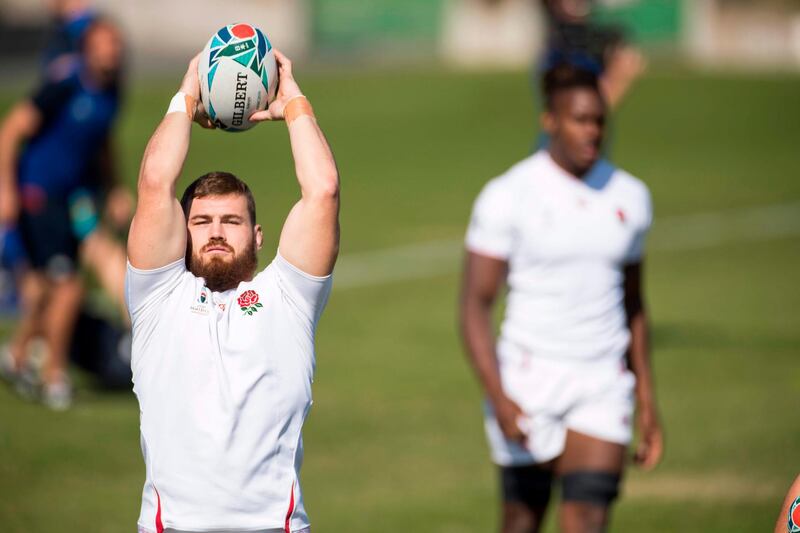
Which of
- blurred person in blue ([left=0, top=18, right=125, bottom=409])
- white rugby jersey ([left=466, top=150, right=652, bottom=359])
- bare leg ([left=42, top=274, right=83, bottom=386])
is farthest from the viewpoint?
bare leg ([left=42, top=274, right=83, bottom=386])

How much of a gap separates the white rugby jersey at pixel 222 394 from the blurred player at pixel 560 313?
2.25m

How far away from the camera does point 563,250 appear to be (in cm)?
675

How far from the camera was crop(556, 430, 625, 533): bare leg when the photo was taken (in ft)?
21.2

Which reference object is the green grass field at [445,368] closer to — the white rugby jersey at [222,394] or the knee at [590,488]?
the knee at [590,488]

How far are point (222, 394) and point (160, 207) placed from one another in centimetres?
65

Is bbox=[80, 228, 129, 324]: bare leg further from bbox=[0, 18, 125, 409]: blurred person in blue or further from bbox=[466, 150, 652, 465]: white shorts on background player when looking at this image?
bbox=[466, 150, 652, 465]: white shorts on background player

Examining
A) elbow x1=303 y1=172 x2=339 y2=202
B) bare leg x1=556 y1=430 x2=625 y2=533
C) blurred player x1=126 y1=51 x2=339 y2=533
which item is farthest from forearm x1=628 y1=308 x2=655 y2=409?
elbow x1=303 y1=172 x2=339 y2=202

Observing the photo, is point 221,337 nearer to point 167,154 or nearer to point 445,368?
point 167,154

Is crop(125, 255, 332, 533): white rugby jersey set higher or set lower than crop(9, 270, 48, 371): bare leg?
higher

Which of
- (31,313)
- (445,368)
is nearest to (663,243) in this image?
(445,368)

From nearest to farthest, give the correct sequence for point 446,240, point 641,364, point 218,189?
point 218,189
point 641,364
point 446,240

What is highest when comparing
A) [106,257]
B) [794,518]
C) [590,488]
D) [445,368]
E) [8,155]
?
[794,518]

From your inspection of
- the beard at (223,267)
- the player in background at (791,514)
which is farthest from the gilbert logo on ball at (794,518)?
the beard at (223,267)

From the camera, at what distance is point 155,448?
452 cm
